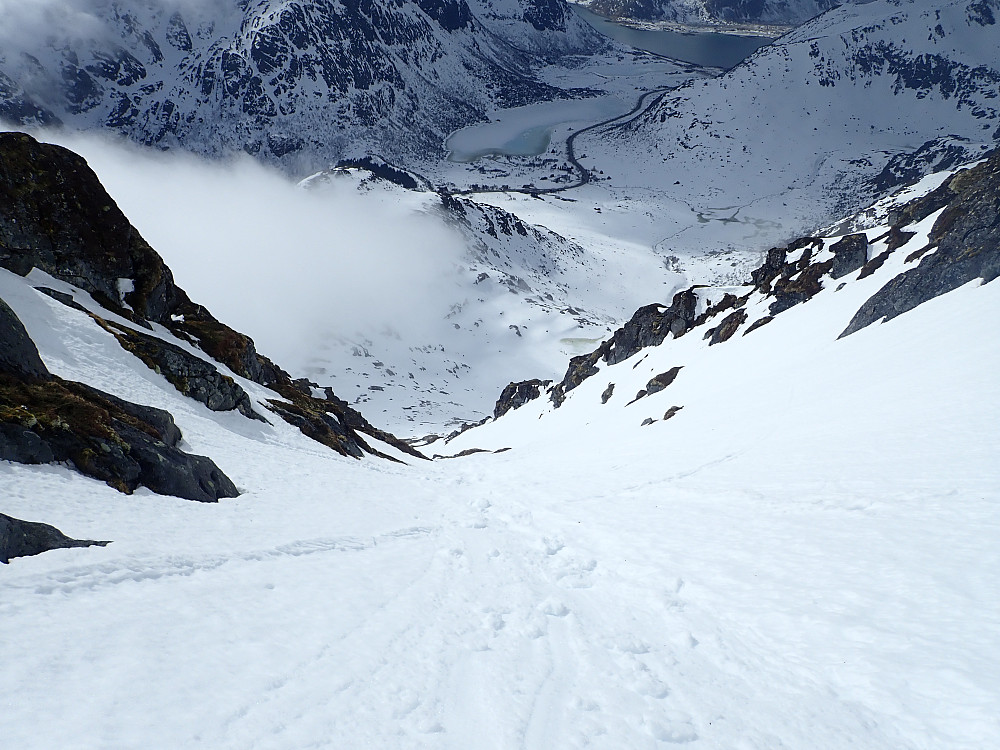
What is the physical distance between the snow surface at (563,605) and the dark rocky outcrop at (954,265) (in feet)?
34.6

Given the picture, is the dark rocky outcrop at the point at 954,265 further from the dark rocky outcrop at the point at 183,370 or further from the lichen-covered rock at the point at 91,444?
the dark rocky outcrop at the point at 183,370

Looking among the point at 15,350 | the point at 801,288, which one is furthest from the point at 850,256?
the point at 15,350

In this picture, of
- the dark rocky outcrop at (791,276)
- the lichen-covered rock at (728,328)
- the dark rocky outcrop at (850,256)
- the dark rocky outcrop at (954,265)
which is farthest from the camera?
the lichen-covered rock at (728,328)

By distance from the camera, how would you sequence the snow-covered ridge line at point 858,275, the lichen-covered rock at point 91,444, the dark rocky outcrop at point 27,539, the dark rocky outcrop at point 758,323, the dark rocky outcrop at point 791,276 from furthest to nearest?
the dark rocky outcrop at point 791,276
the dark rocky outcrop at point 758,323
the snow-covered ridge line at point 858,275
the lichen-covered rock at point 91,444
the dark rocky outcrop at point 27,539

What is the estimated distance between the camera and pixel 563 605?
9.86m

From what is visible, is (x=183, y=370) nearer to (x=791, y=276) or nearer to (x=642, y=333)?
(x=791, y=276)

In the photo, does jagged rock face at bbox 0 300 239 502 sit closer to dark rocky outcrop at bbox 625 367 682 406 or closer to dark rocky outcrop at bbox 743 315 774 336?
dark rocky outcrop at bbox 625 367 682 406

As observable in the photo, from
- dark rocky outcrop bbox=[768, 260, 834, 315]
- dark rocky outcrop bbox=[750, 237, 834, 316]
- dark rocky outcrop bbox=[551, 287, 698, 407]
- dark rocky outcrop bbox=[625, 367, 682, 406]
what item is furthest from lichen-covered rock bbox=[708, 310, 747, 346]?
dark rocky outcrop bbox=[551, 287, 698, 407]

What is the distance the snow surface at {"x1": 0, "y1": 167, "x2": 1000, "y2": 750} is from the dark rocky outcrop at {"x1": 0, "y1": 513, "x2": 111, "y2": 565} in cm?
60

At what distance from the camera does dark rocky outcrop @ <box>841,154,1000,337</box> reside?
2783cm

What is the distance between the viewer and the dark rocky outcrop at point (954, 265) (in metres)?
27.8

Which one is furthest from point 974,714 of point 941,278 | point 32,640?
point 941,278

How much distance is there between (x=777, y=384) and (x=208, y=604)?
29.1m

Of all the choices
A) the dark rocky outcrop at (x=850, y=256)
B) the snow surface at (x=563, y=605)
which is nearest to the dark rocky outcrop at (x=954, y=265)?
the snow surface at (x=563, y=605)
